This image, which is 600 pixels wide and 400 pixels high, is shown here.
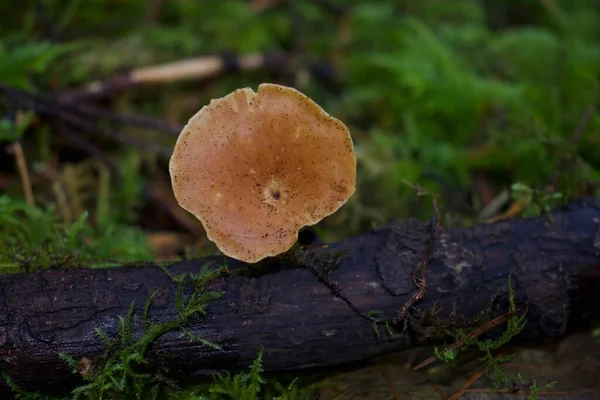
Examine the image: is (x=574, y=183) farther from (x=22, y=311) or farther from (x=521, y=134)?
(x=22, y=311)

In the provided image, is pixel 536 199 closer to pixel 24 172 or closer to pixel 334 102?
pixel 334 102

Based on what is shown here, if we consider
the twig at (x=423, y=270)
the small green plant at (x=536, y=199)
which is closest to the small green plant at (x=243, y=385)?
the twig at (x=423, y=270)

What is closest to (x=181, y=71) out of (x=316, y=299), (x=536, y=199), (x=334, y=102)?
(x=334, y=102)

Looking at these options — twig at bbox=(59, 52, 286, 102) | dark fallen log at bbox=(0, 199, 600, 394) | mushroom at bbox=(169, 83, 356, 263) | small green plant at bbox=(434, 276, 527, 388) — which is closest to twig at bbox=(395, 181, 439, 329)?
dark fallen log at bbox=(0, 199, 600, 394)

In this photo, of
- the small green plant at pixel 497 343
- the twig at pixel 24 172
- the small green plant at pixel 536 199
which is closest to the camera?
the small green plant at pixel 497 343

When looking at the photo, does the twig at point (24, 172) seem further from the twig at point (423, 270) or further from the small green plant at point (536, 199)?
the small green plant at point (536, 199)

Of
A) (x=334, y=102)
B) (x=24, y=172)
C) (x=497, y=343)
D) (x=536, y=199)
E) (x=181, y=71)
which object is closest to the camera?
(x=497, y=343)

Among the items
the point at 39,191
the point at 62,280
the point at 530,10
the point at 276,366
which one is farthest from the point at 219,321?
the point at 530,10
